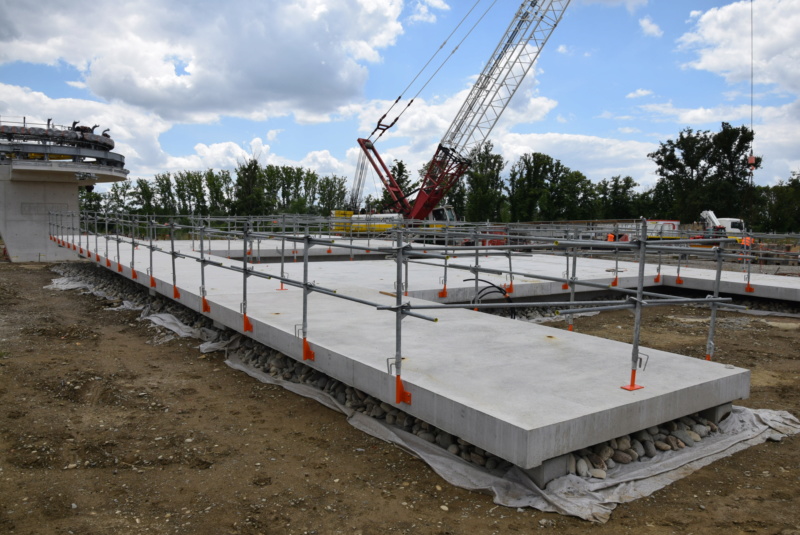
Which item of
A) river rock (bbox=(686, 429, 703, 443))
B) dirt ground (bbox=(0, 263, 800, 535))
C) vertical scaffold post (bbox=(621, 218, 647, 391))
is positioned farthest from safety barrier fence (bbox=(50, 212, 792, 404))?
dirt ground (bbox=(0, 263, 800, 535))

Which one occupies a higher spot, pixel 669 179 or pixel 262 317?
pixel 669 179

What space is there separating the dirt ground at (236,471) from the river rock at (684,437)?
0.33 m

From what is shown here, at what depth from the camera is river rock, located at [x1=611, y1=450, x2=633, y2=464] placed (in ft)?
→ 16.2

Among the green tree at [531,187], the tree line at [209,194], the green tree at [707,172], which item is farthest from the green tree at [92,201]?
the green tree at [707,172]

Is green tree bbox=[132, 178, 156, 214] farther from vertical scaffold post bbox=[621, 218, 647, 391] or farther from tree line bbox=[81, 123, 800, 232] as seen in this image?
vertical scaffold post bbox=[621, 218, 647, 391]

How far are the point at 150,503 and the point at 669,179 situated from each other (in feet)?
205

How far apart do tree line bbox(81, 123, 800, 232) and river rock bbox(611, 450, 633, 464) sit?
41.6 m

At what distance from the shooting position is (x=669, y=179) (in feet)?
194

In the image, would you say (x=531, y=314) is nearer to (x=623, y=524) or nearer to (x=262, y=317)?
(x=262, y=317)

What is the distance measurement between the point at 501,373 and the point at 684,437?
1.73 metres

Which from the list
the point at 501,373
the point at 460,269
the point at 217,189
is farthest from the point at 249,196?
the point at 501,373

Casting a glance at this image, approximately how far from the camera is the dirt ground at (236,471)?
4.22m

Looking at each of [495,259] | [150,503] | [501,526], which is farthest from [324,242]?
[495,259]

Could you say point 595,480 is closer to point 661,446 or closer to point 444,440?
point 661,446
